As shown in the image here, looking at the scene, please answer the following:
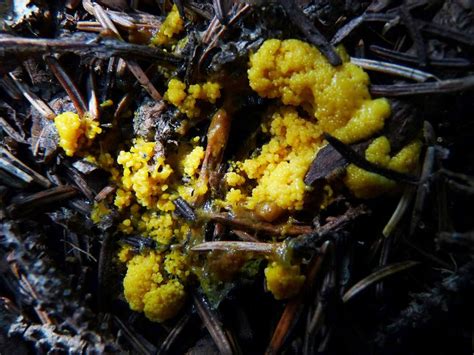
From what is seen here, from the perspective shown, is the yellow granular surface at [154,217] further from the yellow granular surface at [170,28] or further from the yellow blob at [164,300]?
the yellow granular surface at [170,28]

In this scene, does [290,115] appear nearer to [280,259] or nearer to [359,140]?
[359,140]

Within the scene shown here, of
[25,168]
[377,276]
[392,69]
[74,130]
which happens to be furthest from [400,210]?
[25,168]

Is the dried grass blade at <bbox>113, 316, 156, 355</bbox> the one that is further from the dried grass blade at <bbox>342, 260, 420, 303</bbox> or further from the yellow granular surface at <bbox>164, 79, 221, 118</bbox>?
the yellow granular surface at <bbox>164, 79, 221, 118</bbox>

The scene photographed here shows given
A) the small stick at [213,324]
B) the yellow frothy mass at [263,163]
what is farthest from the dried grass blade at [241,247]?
the small stick at [213,324]

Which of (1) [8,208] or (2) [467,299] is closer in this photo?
(2) [467,299]

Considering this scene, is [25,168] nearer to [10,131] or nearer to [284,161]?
[10,131]

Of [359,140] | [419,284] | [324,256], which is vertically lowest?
[419,284]

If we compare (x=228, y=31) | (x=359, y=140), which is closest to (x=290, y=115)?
(x=359, y=140)
